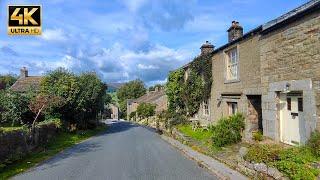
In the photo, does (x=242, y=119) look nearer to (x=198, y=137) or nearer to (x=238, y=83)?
(x=238, y=83)

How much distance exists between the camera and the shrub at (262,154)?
1139 cm

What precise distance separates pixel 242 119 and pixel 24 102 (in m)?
21.7

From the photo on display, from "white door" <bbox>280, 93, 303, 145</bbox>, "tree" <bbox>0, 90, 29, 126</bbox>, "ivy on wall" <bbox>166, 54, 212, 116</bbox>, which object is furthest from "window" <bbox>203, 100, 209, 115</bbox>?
"tree" <bbox>0, 90, 29, 126</bbox>

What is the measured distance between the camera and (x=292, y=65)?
1420 centimetres

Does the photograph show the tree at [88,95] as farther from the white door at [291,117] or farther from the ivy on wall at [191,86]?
the white door at [291,117]

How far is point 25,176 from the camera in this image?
1397cm

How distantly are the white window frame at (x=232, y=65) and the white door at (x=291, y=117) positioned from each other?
20.9 ft

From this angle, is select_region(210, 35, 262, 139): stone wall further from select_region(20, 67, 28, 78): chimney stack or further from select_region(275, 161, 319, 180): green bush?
select_region(20, 67, 28, 78): chimney stack

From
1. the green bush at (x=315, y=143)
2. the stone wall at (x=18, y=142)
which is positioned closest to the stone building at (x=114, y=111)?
the stone wall at (x=18, y=142)

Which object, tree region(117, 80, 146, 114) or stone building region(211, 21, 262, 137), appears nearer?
stone building region(211, 21, 262, 137)

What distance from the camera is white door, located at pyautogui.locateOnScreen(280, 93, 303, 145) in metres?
14.4

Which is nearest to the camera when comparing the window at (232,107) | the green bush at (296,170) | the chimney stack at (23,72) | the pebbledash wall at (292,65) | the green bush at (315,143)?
the green bush at (296,170)

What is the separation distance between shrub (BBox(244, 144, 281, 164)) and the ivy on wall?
50.2 feet

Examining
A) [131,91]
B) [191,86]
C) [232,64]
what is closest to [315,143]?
[232,64]
